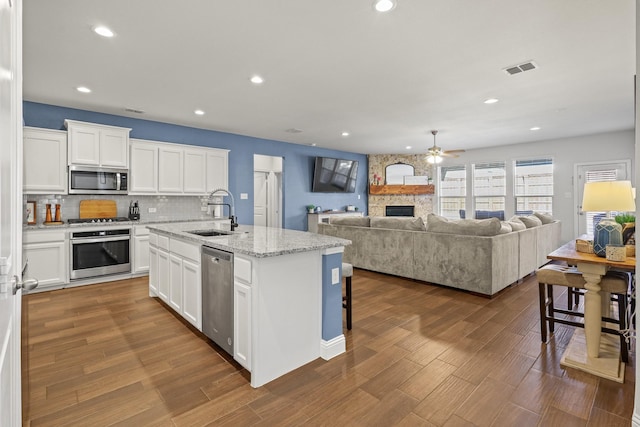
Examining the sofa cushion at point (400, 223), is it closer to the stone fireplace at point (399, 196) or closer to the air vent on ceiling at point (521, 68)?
the air vent on ceiling at point (521, 68)

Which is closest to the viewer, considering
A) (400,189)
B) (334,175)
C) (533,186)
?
(533,186)

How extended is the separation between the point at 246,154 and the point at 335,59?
4.04 m

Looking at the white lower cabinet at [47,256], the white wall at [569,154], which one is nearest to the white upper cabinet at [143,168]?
the white lower cabinet at [47,256]

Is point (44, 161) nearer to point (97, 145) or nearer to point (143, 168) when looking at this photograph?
point (97, 145)

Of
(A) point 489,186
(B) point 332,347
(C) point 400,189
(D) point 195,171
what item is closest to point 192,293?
(B) point 332,347

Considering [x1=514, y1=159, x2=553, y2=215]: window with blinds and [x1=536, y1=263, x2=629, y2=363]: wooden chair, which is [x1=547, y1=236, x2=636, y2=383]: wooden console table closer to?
[x1=536, y1=263, x2=629, y2=363]: wooden chair

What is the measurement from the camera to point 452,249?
417 centimetres

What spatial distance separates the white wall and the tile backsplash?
24.3 ft

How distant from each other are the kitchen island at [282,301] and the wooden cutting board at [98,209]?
306 cm

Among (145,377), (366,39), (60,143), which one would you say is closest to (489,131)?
(366,39)

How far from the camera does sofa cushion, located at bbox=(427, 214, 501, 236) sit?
392cm

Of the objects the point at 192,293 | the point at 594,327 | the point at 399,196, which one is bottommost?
the point at 594,327

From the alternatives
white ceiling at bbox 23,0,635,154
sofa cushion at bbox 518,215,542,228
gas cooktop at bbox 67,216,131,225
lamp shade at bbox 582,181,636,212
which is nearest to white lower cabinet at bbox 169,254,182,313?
white ceiling at bbox 23,0,635,154

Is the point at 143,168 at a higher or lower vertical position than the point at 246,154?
lower
